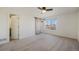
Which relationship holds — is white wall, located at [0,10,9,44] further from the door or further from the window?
the window

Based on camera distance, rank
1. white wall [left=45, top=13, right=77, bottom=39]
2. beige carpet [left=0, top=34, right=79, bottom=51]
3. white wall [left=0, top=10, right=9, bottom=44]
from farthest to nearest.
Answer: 1. white wall [left=45, top=13, right=77, bottom=39]
2. white wall [left=0, top=10, right=9, bottom=44]
3. beige carpet [left=0, top=34, right=79, bottom=51]

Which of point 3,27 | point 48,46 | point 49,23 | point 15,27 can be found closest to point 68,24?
Result: point 49,23

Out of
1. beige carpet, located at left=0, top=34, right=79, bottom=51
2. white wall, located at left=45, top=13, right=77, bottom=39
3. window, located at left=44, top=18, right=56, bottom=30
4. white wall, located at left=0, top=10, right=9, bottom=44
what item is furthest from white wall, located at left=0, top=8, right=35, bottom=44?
white wall, located at left=45, top=13, right=77, bottom=39

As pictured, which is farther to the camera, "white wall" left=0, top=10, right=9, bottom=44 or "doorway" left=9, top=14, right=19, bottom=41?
"doorway" left=9, top=14, right=19, bottom=41

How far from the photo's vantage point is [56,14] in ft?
10.2

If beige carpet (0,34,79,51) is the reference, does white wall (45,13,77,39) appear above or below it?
above

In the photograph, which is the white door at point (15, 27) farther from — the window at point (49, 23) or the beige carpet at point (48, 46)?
the window at point (49, 23)

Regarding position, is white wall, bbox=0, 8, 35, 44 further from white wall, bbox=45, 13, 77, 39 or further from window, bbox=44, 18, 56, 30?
white wall, bbox=45, 13, 77, 39

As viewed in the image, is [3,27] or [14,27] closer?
[3,27]

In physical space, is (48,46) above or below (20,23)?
below

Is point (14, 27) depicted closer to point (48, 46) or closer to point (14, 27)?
point (14, 27)

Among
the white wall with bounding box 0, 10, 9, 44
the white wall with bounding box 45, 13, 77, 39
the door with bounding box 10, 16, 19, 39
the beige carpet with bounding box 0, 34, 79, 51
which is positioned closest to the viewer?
the beige carpet with bounding box 0, 34, 79, 51
